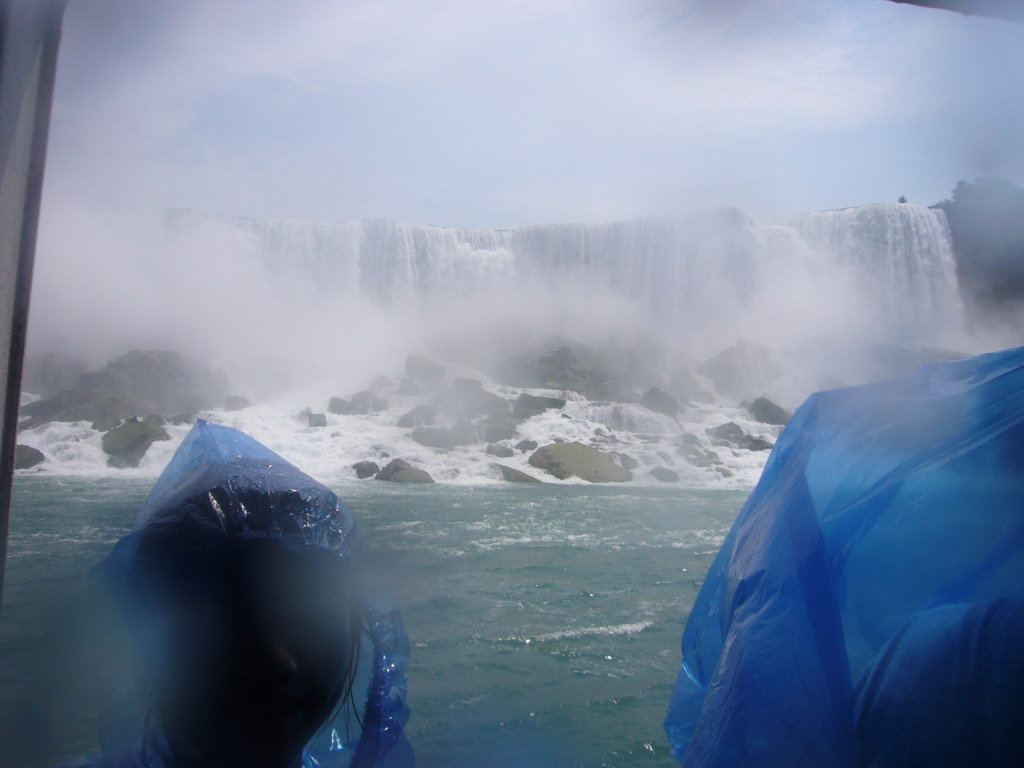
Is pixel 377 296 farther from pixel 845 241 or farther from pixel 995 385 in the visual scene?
pixel 995 385

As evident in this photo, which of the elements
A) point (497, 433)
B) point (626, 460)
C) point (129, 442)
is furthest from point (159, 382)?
point (626, 460)

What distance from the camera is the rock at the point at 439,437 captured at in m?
14.8

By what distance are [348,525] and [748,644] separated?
73 cm

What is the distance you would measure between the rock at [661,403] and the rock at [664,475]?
4069 mm

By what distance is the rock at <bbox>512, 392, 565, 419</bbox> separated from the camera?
56.2 ft

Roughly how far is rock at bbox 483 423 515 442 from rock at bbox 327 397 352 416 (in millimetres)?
3611

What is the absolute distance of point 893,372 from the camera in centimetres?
2014

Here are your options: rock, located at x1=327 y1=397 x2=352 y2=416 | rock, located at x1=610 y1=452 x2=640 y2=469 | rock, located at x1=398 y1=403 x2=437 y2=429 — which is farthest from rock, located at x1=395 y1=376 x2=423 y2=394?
rock, located at x1=610 y1=452 x2=640 y2=469

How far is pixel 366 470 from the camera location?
1296cm

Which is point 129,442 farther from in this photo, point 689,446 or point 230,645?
point 230,645

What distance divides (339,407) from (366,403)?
0.63 metres

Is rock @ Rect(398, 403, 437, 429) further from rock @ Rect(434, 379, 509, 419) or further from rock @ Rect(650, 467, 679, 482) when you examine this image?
rock @ Rect(650, 467, 679, 482)

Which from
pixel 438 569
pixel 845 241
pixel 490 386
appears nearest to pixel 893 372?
pixel 845 241

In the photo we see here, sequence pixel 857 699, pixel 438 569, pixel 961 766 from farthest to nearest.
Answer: pixel 438 569
pixel 857 699
pixel 961 766
